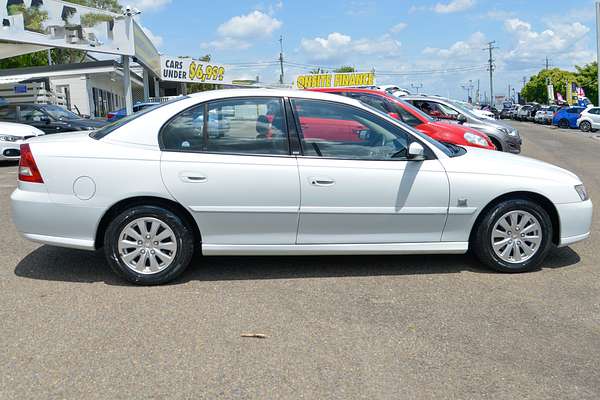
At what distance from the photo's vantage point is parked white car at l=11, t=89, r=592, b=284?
4789 mm

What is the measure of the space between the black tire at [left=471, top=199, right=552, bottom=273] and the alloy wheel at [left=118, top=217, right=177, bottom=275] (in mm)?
2674

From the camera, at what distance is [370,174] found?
4.93 meters

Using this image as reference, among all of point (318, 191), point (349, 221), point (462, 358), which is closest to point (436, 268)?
point (349, 221)

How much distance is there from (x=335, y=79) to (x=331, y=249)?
23050mm

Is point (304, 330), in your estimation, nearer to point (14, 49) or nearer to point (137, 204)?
point (137, 204)

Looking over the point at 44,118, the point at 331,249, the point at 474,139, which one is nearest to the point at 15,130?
the point at 44,118

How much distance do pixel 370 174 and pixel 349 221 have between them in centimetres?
44

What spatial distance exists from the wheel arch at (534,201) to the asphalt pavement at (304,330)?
1.28ft

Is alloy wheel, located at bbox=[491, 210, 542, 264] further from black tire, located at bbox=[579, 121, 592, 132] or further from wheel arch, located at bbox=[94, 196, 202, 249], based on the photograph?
black tire, located at bbox=[579, 121, 592, 132]

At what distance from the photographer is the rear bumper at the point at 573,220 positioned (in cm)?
523

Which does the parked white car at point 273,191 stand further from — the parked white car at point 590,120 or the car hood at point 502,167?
the parked white car at point 590,120

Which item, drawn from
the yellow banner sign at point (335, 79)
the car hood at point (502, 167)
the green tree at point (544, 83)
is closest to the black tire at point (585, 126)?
the yellow banner sign at point (335, 79)

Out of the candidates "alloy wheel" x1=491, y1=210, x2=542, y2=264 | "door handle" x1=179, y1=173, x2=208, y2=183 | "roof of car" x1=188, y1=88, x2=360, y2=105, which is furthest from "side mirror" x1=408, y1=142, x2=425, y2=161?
"door handle" x1=179, y1=173, x2=208, y2=183

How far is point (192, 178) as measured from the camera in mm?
4785
